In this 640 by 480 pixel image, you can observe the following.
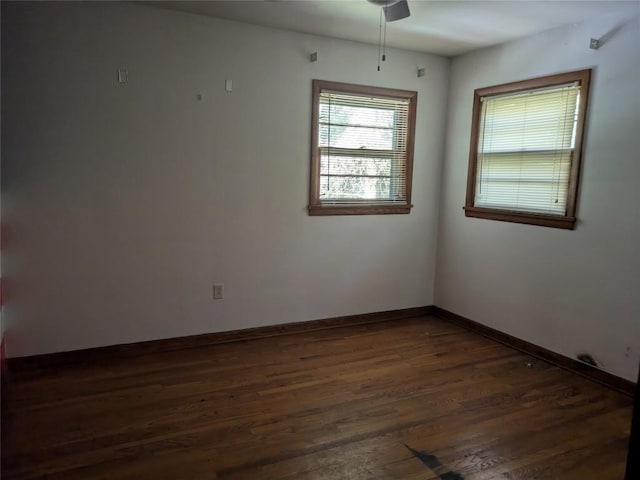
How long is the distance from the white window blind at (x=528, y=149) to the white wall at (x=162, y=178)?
0.81 m

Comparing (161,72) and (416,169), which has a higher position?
(161,72)

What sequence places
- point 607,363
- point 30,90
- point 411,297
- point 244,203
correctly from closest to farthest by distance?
point 30,90, point 607,363, point 244,203, point 411,297

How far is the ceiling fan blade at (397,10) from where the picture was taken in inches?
105

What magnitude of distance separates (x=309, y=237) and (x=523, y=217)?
5.88ft

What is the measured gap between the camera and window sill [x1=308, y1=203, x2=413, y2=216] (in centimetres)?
400

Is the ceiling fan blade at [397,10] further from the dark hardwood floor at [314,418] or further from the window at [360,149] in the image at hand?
the dark hardwood floor at [314,418]

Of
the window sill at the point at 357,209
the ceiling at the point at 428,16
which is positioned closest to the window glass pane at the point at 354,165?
the window sill at the point at 357,209

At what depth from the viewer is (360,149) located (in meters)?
4.12

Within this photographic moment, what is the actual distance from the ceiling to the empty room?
3 cm

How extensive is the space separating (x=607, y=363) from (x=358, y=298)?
2039mm

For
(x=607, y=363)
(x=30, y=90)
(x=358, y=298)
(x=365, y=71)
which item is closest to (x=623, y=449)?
(x=607, y=363)

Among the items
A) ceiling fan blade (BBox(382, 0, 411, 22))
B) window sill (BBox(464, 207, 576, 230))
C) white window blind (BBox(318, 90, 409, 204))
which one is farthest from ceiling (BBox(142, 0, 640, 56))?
window sill (BBox(464, 207, 576, 230))

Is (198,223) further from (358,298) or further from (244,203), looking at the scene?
(358,298)

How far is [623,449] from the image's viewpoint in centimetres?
242
